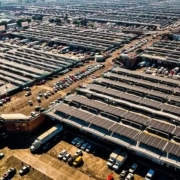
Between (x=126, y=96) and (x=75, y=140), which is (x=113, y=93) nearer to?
(x=126, y=96)

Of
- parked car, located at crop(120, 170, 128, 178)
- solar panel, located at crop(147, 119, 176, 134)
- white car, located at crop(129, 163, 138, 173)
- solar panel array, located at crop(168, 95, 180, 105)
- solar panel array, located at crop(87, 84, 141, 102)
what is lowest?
parked car, located at crop(120, 170, 128, 178)

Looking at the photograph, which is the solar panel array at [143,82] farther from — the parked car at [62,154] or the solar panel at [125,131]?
the parked car at [62,154]

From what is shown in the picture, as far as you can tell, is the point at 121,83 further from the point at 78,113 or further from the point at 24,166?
the point at 24,166

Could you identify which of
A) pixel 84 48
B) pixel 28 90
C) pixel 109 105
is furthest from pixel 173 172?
pixel 84 48

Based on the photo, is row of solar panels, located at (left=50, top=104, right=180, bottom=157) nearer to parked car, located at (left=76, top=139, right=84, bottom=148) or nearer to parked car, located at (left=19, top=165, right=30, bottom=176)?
parked car, located at (left=76, top=139, right=84, bottom=148)

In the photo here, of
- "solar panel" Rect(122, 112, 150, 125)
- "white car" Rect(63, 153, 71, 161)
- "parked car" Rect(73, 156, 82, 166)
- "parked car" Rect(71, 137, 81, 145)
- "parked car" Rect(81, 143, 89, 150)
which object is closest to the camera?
"parked car" Rect(73, 156, 82, 166)

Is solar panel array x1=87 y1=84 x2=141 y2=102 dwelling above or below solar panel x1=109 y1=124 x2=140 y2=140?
above

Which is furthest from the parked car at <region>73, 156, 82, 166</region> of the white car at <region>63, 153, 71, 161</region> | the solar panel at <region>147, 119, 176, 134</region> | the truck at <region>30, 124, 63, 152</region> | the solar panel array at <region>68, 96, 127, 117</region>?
the solar panel at <region>147, 119, 176, 134</region>
